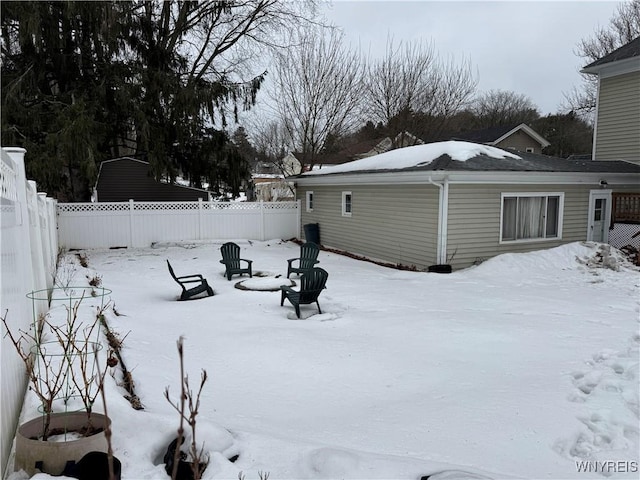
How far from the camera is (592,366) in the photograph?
4566 millimetres

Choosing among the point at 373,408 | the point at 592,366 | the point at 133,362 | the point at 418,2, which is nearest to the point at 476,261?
the point at 592,366

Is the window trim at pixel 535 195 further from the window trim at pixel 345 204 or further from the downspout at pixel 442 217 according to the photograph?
the window trim at pixel 345 204

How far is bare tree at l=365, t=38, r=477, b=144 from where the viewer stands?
20844 mm

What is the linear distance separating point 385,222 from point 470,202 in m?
2.40

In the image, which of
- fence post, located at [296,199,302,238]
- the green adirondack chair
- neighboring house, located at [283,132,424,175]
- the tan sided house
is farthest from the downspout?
neighboring house, located at [283,132,424,175]

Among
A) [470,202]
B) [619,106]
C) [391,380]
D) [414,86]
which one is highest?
[414,86]

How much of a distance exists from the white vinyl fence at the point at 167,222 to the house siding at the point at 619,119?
35.2 ft

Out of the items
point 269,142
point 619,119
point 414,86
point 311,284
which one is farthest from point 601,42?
point 311,284

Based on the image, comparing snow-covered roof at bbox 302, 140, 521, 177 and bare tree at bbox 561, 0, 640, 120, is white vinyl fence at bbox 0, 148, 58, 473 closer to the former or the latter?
snow-covered roof at bbox 302, 140, 521, 177

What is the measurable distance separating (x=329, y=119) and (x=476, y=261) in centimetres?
1192

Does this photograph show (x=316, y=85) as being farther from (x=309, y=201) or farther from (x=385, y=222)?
(x=385, y=222)

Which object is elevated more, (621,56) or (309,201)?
(621,56)

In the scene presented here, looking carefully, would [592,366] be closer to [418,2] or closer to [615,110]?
[615,110]

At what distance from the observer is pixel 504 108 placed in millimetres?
39281
